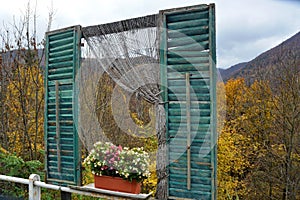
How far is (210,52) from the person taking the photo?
197cm

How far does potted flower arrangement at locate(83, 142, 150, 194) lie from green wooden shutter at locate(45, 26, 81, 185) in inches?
9.9

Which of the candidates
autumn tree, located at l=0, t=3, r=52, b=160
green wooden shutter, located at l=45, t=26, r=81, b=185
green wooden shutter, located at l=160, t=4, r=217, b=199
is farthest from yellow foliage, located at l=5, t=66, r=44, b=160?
green wooden shutter, located at l=160, t=4, r=217, b=199

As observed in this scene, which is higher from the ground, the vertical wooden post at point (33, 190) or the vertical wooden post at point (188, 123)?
the vertical wooden post at point (188, 123)

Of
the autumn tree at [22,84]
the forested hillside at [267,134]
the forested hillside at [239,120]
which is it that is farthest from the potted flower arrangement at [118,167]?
the forested hillside at [267,134]

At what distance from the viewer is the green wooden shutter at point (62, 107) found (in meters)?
2.54

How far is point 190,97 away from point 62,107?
121 cm

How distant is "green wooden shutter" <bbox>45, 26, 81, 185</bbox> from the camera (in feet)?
8.32

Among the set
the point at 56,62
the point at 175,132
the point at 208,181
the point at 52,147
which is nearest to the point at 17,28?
the point at 56,62

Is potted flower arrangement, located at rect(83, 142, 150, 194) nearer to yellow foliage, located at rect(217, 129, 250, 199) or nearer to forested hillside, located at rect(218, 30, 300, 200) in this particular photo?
forested hillside, located at rect(218, 30, 300, 200)

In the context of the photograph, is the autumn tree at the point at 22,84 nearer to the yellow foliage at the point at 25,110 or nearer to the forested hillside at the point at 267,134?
the yellow foliage at the point at 25,110

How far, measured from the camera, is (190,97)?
2.05 meters

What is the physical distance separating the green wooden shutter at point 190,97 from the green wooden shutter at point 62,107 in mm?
864

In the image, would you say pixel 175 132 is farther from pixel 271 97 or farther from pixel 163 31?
pixel 271 97

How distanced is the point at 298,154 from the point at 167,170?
19.9ft
